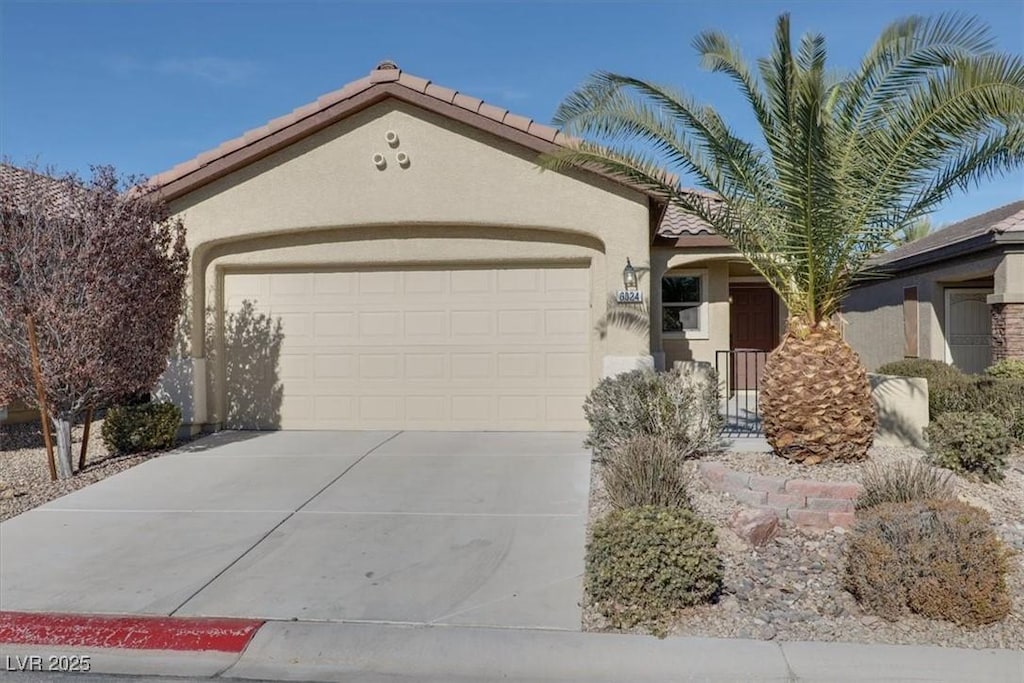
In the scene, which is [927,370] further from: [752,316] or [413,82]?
[413,82]

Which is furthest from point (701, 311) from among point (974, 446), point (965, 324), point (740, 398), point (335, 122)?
point (335, 122)

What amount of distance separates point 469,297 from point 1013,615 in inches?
290

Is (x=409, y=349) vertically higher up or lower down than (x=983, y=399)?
higher up

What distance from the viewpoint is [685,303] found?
43.5ft

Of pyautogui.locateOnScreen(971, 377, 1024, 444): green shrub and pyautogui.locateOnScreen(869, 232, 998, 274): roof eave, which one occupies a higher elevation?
pyautogui.locateOnScreen(869, 232, 998, 274): roof eave

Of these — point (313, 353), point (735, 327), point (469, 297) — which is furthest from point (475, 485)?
point (735, 327)

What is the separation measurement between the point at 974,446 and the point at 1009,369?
4.94m

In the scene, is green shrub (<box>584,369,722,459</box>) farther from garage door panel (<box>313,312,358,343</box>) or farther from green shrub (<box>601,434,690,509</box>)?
garage door panel (<box>313,312,358,343</box>)

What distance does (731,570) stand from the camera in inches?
196

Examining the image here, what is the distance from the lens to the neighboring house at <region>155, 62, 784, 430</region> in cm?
943

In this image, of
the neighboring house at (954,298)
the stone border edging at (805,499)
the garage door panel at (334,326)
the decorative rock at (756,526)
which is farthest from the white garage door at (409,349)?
the decorative rock at (756,526)

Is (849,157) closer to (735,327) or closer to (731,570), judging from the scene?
(731,570)

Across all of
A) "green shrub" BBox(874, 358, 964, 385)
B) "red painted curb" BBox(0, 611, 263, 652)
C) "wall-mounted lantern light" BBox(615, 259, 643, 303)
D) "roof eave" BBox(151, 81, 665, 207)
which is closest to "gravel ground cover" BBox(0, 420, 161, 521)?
"red painted curb" BBox(0, 611, 263, 652)

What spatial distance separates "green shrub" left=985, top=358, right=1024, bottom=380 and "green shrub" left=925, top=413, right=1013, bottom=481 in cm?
433
